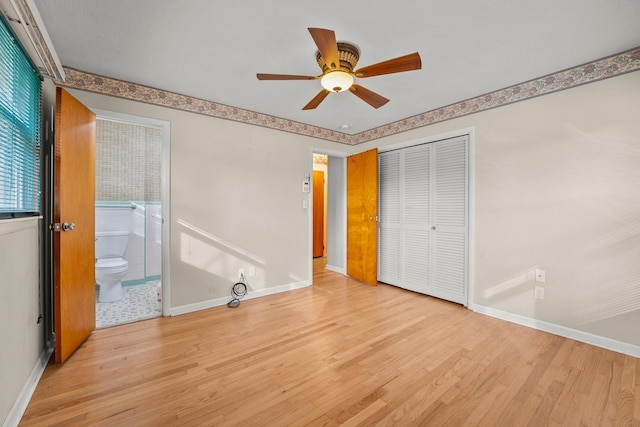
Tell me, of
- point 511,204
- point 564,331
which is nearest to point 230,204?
point 511,204

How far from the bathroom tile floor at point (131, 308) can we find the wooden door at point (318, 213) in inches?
133

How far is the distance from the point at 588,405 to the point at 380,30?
2714mm

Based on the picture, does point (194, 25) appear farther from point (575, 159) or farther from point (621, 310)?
point (621, 310)

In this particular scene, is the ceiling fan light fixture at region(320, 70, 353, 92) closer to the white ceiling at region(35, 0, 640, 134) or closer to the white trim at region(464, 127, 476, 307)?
the white ceiling at region(35, 0, 640, 134)

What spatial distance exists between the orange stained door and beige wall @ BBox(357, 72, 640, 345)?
4.48 ft

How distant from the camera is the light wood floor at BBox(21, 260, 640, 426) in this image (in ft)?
4.88

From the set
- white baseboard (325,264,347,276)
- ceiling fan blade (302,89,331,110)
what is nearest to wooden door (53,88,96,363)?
ceiling fan blade (302,89,331,110)

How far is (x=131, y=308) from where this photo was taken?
309 cm

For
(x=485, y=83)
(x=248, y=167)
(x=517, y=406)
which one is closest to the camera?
(x=517, y=406)

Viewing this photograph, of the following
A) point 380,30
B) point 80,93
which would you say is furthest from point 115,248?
point 380,30

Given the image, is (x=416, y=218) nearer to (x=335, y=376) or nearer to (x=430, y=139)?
(x=430, y=139)

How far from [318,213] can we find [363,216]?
7.37ft

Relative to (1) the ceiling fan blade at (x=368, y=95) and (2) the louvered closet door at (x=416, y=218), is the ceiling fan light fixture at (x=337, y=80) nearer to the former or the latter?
(1) the ceiling fan blade at (x=368, y=95)

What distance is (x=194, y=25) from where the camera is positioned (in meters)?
1.83
